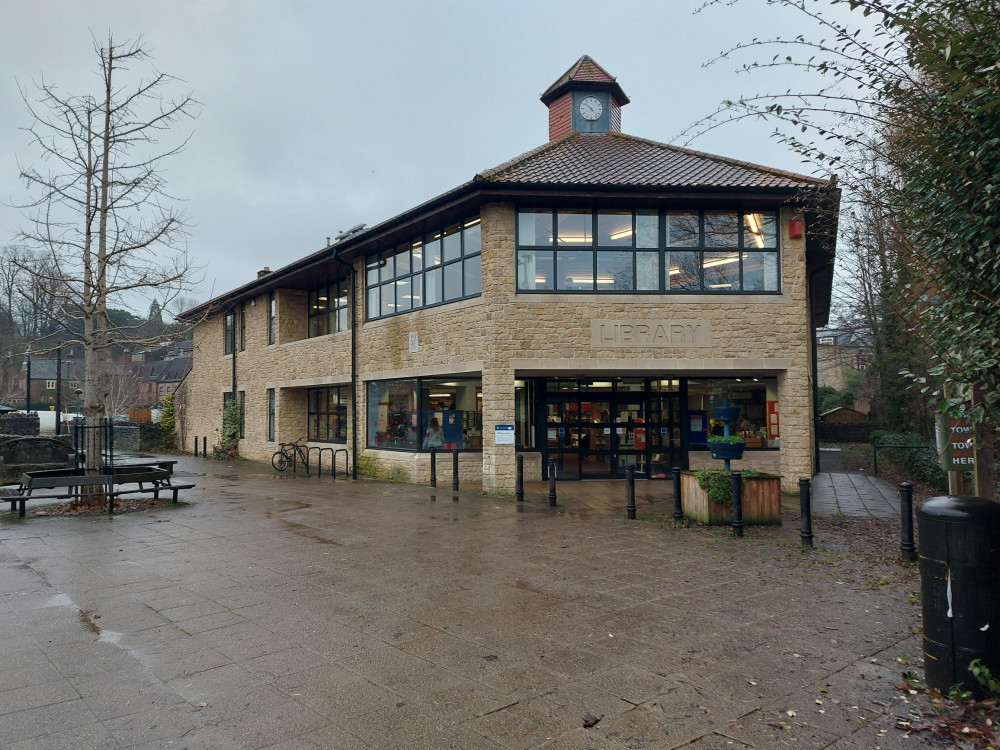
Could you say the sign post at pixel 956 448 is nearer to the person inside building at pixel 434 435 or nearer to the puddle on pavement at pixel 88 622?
the puddle on pavement at pixel 88 622

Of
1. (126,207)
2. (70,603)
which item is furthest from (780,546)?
(126,207)

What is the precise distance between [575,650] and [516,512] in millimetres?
6410

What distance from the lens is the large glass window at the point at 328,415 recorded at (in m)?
19.5

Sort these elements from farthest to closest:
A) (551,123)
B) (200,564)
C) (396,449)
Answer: (551,123), (396,449), (200,564)

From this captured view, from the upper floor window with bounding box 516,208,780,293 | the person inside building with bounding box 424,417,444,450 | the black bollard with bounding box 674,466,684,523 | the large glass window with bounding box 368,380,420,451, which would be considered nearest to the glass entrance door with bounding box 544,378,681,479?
the person inside building with bounding box 424,417,444,450

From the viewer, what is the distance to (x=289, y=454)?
2103 cm

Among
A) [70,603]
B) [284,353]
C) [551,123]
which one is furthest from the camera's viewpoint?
[284,353]

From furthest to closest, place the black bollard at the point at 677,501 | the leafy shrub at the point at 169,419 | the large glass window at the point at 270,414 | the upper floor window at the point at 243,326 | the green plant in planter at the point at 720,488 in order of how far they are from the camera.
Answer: the leafy shrub at the point at 169,419
the upper floor window at the point at 243,326
the large glass window at the point at 270,414
the black bollard at the point at 677,501
the green plant in planter at the point at 720,488

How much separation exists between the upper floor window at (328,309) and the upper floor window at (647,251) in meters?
8.21

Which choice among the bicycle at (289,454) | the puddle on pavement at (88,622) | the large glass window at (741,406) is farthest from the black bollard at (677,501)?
the bicycle at (289,454)

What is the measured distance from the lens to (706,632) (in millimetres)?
5148

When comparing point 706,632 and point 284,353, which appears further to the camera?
point 284,353

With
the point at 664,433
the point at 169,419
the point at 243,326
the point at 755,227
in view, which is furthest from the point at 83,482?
the point at 169,419

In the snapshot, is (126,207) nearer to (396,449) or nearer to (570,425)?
(396,449)
